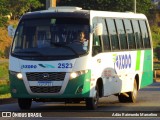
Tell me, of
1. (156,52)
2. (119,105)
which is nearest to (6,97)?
(119,105)

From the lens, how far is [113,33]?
24.2m

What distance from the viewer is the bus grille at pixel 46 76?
69.8ft

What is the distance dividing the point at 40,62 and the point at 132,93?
18.6ft

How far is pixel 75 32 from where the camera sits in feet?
72.0

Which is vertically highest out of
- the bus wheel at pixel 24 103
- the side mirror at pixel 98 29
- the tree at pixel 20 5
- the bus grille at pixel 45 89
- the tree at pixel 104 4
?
the side mirror at pixel 98 29

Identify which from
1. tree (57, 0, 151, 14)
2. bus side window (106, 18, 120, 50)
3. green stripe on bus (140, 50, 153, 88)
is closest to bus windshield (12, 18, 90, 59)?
bus side window (106, 18, 120, 50)

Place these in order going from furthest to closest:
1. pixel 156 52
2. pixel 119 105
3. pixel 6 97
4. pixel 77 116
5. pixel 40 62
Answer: pixel 156 52 → pixel 6 97 → pixel 119 105 → pixel 40 62 → pixel 77 116

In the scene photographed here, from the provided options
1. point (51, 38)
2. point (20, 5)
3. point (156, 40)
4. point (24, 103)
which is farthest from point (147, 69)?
point (156, 40)

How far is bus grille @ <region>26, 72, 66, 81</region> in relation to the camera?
69.8ft

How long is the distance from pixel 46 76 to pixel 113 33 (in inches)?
144

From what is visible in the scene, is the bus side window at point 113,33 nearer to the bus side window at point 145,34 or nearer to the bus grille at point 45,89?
the bus grille at point 45,89

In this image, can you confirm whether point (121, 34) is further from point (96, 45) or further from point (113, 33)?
point (96, 45)

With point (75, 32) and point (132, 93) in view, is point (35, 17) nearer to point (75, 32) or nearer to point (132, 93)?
point (75, 32)

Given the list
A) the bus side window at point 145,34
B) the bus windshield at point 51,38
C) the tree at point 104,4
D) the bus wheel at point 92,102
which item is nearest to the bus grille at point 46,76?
the bus windshield at point 51,38
